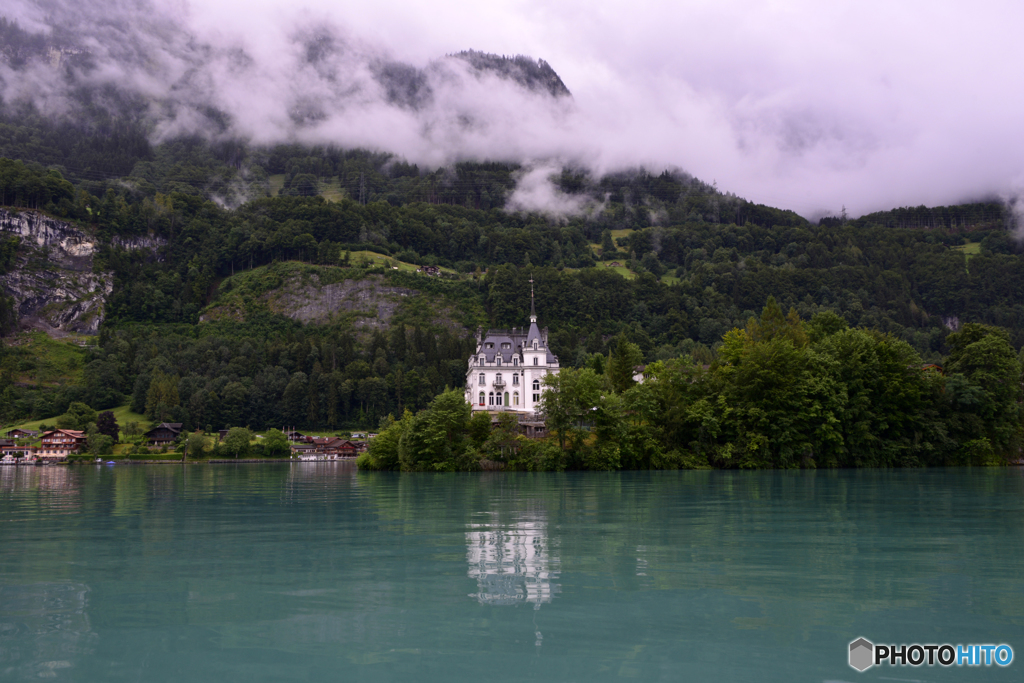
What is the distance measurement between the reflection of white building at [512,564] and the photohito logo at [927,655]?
5.39 metres

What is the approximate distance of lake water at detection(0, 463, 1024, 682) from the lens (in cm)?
1120

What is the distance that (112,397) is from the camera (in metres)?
170

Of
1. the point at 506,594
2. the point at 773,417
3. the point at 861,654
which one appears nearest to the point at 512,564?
the point at 506,594

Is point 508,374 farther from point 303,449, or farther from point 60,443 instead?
point 60,443

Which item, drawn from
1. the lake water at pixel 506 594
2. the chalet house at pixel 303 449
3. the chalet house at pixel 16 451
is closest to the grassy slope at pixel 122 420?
the chalet house at pixel 16 451

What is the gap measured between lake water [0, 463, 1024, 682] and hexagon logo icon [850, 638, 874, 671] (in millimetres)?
181

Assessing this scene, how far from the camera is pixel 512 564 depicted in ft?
61.6

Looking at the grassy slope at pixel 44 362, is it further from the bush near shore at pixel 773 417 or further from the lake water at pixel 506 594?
the lake water at pixel 506 594

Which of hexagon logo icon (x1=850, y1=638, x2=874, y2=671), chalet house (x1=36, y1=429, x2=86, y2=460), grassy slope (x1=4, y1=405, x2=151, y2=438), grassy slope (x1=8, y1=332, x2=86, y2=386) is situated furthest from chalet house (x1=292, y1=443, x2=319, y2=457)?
hexagon logo icon (x1=850, y1=638, x2=874, y2=671)

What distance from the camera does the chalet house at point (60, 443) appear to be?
137m

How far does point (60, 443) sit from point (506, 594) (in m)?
146

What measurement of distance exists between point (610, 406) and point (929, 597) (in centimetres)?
5972

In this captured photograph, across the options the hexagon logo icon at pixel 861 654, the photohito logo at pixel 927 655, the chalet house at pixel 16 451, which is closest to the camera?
the hexagon logo icon at pixel 861 654

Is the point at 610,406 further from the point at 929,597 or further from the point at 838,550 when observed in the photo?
the point at 929,597
